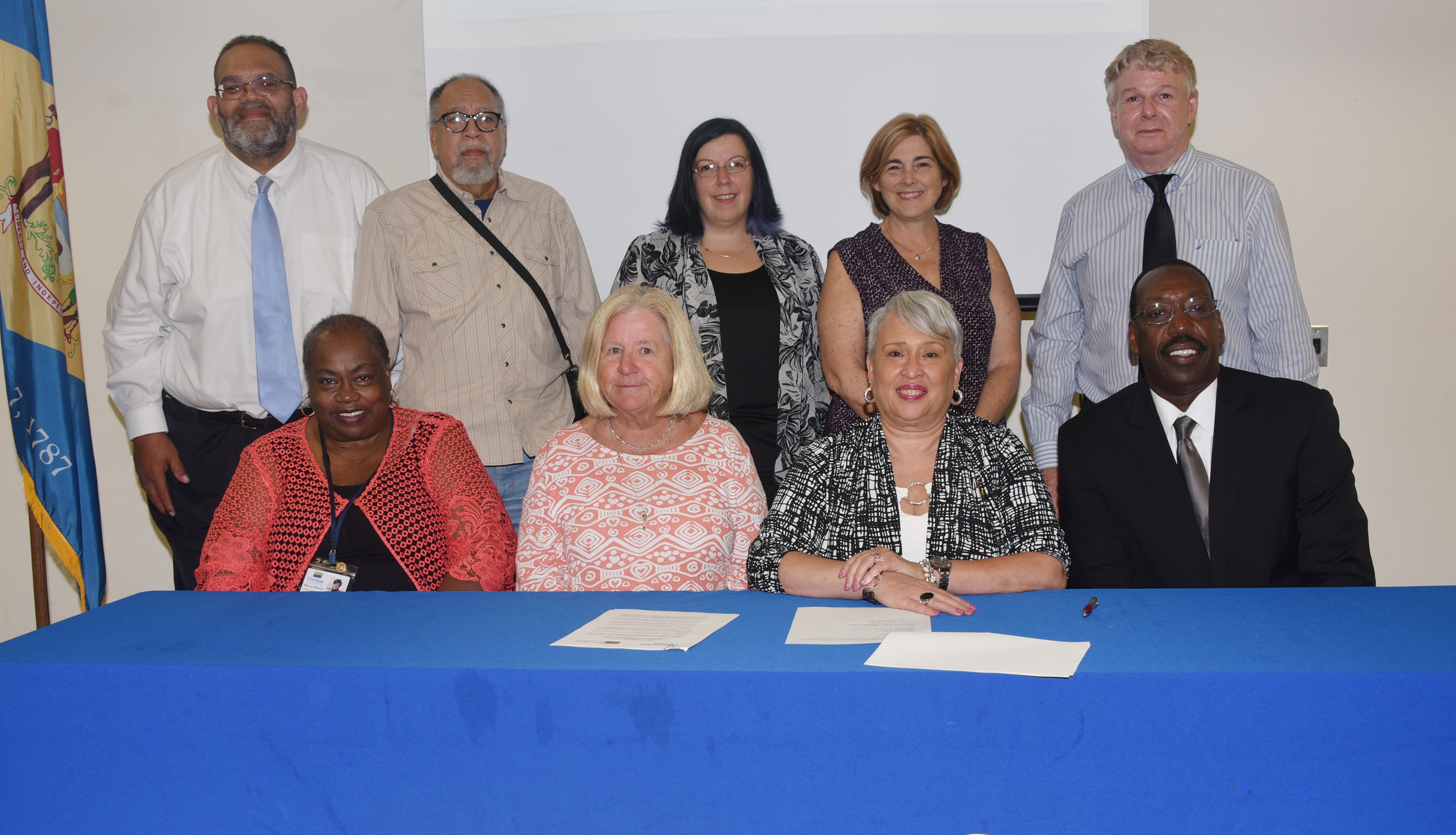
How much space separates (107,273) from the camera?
13.4ft

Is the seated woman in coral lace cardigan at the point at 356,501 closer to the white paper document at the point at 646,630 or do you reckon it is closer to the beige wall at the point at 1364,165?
the white paper document at the point at 646,630

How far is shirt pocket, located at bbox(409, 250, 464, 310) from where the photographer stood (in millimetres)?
3002

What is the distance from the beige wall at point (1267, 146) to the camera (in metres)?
3.65

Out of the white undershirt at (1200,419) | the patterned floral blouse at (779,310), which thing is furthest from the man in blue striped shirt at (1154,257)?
the patterned floral blouse at (779,310)

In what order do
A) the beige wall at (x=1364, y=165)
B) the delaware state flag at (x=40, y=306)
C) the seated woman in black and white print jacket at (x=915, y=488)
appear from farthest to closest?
1. the beige wall at (x=1364, y=165)
2. the delaware state flag at (x=40, y=306)
3. the seated woman in black and white print jacket at (x=915, y=488)

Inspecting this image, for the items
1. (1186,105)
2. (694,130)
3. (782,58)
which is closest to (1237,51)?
(1186,105)

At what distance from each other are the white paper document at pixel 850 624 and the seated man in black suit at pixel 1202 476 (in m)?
0.68

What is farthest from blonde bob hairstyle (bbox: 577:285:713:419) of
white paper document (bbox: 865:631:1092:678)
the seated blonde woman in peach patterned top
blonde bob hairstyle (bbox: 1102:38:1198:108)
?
blonde bob hairstyle (bbox: 1102:38:1198:108)

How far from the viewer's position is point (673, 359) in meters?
2.46

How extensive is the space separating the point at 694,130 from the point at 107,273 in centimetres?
261

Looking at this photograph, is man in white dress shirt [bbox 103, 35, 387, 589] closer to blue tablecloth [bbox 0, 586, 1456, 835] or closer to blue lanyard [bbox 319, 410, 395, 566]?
blue lanyard [bbox 319, 410, 395, 566]

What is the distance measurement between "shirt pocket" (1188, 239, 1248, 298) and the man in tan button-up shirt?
191 centimetres

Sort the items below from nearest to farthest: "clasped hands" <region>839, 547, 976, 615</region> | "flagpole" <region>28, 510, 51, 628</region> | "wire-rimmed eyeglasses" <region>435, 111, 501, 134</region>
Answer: "clasped hands" <region>839, 547, 976, 615</region> → "wire-rimmed eyeglasses" <region>435, 111, 501, 134</region> → "flagpole" <region>28, 510, 51, 628</region>

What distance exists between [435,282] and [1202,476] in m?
2.14
